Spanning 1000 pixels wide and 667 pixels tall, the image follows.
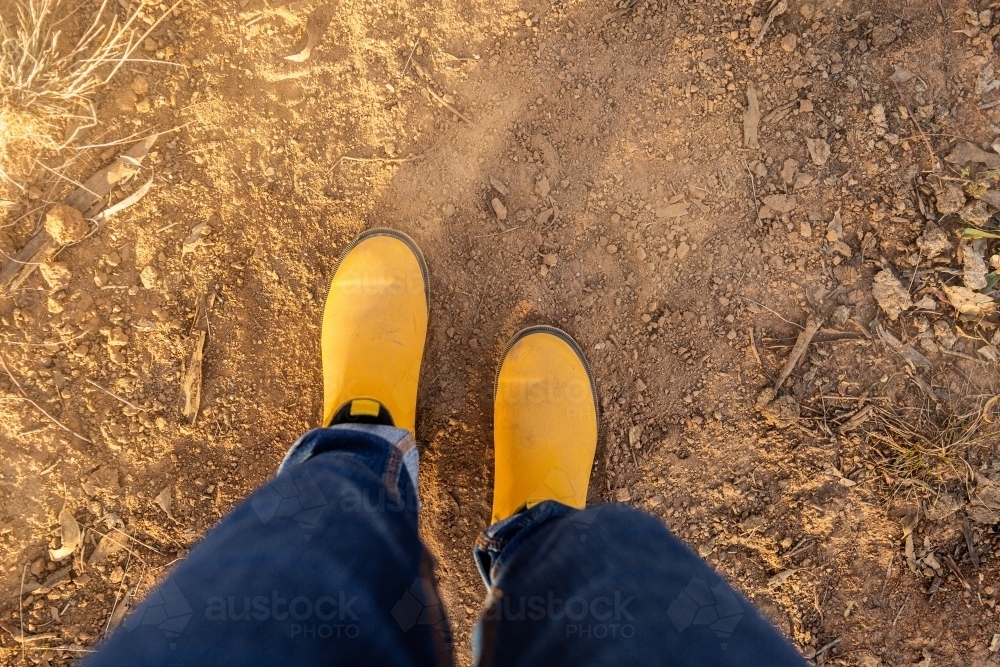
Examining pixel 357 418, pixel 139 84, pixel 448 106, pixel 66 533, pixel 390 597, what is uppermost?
pixel 139 84

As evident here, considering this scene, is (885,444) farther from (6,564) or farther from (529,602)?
(6,564)

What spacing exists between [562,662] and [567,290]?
1.05 m

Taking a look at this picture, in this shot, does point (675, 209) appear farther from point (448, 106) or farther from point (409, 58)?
point (409, 58)

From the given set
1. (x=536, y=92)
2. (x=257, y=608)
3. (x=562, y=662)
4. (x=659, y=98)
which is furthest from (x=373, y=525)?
(x=659, y=98)

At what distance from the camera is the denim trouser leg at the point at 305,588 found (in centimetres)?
94

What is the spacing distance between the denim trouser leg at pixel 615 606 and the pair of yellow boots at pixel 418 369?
419 millimetres

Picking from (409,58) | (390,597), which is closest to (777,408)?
(390,597)

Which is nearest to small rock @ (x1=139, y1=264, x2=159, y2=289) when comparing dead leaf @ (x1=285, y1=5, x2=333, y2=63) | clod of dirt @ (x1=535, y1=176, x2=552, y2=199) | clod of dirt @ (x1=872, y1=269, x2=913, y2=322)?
dead leaf @ (x1=285, y1=5, x2=333, y2=63)

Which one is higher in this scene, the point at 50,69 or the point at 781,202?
the point at 50,69

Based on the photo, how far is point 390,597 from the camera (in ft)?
3.65

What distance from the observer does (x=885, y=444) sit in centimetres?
173

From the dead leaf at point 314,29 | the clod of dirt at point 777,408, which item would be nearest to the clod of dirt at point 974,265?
the clod of dirt at point 777,408

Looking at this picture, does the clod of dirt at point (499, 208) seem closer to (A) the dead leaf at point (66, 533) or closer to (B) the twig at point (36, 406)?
(B) the twig at point (36, 406)

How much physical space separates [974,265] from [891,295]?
24 centimetres
